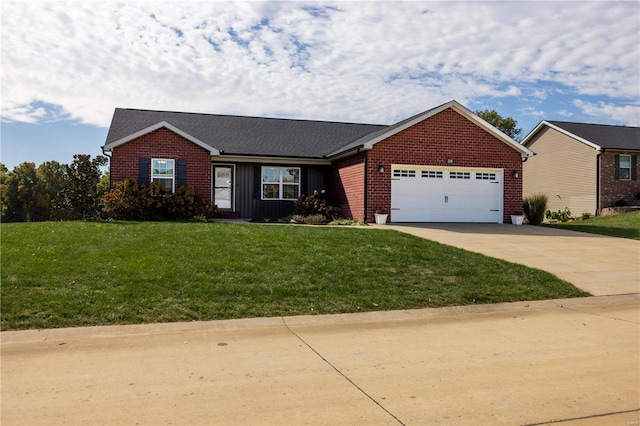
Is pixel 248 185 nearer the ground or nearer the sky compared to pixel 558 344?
nearer the sky

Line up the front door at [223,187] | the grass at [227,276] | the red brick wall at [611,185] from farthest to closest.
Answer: the red brick wall at [611,185]
the front door at [223,187]
the grass at [227,276]

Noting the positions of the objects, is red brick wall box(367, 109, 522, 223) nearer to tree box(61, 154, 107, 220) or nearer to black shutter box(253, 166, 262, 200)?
black shutter box(253, 166, 262, 200)

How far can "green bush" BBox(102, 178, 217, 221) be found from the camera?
57.7ft

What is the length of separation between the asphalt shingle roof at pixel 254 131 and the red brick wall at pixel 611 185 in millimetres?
12855

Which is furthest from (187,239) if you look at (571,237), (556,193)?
(556,193)

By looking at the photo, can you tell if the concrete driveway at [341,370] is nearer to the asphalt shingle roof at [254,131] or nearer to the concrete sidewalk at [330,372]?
the concrete sidewalk at [330,372]

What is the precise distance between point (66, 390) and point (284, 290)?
4.31 m

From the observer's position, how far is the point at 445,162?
1925cm

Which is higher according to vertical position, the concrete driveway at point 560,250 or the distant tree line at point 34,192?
the distant tree line at point 34,192

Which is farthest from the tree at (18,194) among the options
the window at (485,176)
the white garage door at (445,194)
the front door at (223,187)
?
the window at (485,176)

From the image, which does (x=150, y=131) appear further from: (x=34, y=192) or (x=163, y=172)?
(x=34, y=192)

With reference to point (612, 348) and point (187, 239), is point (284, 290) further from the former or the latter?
point (612, 348)

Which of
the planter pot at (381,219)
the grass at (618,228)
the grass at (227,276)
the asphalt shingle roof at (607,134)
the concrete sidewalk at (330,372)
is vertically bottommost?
the concrete sidewalk at (330,372)

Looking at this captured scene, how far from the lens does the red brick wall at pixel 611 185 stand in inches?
1099
